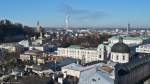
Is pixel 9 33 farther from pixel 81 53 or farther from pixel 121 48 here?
pixel 121 48

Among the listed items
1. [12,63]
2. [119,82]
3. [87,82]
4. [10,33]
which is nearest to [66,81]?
[87,82]

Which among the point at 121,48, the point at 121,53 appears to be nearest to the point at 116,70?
the point at 121,53

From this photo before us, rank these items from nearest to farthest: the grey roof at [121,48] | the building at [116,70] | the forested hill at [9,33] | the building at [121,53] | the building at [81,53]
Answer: the building at [116,70] → the building at [121,53] → the grey roof at [121,48] → the building at [81,53] → the forested hill at [9,33]

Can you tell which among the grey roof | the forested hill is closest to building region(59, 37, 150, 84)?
the grey roof

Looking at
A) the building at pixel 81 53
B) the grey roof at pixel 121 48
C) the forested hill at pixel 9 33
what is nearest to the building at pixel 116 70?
the grey roof at pixel 121 48

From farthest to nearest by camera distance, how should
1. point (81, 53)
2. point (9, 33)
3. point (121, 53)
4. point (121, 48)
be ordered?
point (9, 33)
point (81, 53)
point (121, 48)
point (121, 53)

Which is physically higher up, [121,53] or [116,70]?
[121,53]

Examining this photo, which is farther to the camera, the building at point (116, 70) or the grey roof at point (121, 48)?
the grey roof at point (121, 48)

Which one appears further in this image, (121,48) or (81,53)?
(81,53)

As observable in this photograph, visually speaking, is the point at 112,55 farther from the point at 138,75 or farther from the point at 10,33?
the point at 10,33

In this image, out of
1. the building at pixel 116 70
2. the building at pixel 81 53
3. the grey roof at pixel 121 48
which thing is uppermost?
the grey roof at pixel 121 48

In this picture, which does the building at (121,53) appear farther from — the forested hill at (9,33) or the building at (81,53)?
the forested hill at (9,33)

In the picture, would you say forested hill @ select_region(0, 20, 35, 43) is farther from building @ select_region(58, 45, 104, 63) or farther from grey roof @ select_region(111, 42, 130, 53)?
grey roof @ select_region(111, 42, 130, 53)
